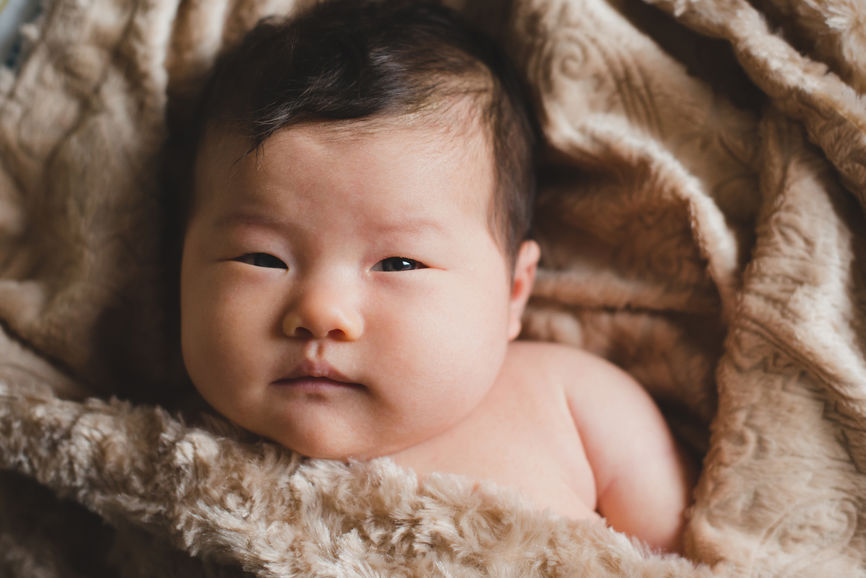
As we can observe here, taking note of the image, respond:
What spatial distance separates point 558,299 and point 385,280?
16.7 inches

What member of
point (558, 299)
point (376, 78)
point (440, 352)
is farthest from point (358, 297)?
point (558, 299)

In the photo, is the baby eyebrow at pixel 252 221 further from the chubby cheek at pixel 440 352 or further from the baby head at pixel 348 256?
the chubby cheek at pixel 440 352

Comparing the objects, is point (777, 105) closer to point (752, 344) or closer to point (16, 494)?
point (752, 344)

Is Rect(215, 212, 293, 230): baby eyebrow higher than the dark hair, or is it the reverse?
the dark hair

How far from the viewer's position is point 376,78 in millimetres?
938

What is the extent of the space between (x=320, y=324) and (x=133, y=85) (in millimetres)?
596

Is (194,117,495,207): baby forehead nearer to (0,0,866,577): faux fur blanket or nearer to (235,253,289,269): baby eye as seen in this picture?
(235,253,289,269): baby eye

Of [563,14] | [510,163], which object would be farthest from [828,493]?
[563,14]

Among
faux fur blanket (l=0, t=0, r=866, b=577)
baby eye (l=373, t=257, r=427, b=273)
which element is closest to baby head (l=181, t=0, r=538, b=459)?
baby eye (l=373, t=257, r=427, b=273)

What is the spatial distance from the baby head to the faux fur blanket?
106 mm

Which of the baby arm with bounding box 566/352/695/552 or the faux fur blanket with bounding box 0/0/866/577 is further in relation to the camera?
the baby arm with bounding box 566/352/695/552

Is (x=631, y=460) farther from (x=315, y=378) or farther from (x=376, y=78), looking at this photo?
(x=376, y=78)

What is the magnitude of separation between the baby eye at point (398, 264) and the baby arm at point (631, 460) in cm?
34

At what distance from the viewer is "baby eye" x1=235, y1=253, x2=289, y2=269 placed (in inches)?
36.4
